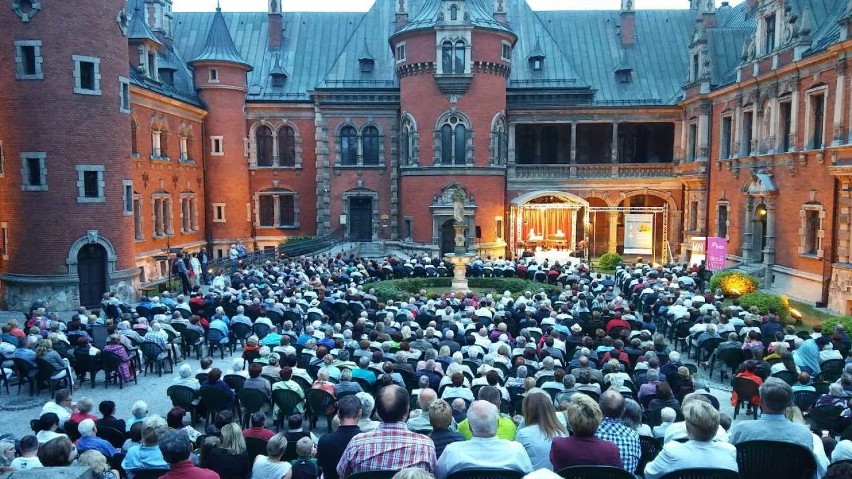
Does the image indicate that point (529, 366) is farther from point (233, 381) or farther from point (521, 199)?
point (521, 199)

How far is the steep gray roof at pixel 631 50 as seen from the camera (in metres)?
42.5

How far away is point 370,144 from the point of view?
138 ft

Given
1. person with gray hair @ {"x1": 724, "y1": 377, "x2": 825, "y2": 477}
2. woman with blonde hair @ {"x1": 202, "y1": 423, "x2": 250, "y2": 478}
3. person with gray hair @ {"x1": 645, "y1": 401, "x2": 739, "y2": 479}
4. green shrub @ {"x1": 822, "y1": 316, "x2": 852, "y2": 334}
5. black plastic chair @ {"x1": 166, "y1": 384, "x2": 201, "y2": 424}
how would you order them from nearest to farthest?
person with gray hair @ {"x1": 645, "y1": 401, "x2": 739, "y2": 479} → person with gray hair @ {"x1": 724, "y1": 377, "x2": 825, "y2": 477} → woman with blonde hair @ {"x1": 202, "y1": 423, "x2": 250, "y2": 478} → black plastic chair @ {"x1": 166, "y1": 384, "x2": 201, "y2": 424} → green shrub @ {"x1": 822, "y1": 316, "x2": 852, "y2": 334}

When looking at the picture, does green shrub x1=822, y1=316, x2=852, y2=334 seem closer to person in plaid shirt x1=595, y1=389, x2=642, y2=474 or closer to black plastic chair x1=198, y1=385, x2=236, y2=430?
person in plaid shirt x1=595, y1=389, x2=642, y2=474

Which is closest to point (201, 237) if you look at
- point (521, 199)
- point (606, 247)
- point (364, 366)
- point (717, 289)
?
point (521, 199)

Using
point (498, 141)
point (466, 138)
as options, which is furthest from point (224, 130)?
point (498, 141)

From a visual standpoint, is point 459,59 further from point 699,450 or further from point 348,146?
point 699,450

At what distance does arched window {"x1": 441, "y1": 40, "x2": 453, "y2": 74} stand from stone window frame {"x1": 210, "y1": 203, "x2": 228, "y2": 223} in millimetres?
15814

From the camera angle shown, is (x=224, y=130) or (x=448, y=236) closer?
(x=448, y=236)

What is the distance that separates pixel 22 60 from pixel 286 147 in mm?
20697

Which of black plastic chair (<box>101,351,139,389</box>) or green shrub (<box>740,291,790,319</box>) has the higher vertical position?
green shrub (<box>740,291,790,319</box>)

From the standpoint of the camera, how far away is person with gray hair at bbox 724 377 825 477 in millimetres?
6637

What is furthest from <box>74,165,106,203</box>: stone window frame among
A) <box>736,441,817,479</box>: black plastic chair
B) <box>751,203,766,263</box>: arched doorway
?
<box>751,203,766,263</box>: arched doorway

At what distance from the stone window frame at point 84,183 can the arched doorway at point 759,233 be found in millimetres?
27517
